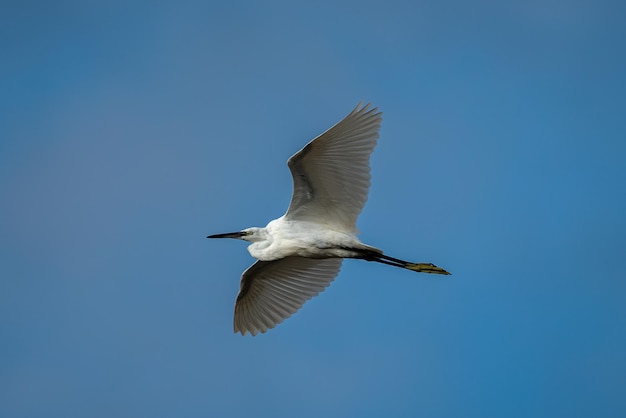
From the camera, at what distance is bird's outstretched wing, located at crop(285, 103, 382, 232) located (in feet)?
39.2

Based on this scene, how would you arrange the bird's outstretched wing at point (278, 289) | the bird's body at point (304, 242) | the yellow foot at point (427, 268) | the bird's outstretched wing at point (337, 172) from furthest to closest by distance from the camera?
the bird's outstretched wing at point (278, 289), the yellow foot at point (427, 268), the bird's body at point (304, 242), the bird's outstretched wing at point (337, 172)

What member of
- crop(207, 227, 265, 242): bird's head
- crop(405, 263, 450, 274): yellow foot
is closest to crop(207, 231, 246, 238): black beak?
crop(207, 227, 265, 242): bird's head

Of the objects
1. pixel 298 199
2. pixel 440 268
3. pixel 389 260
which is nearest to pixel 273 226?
pixel 298 199

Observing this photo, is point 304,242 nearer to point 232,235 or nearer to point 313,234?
point 313,234

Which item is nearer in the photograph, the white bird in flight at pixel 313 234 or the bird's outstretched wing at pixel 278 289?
the white bird in flight at pixel 313 234

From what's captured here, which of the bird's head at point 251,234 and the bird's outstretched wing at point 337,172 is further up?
the bird's outstretched wing at point 337,172

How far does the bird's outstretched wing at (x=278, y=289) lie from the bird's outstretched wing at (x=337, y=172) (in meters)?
1.36

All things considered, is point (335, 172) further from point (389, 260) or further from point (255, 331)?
point (255, 331)

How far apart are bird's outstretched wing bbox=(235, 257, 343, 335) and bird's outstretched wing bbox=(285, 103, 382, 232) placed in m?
1.36

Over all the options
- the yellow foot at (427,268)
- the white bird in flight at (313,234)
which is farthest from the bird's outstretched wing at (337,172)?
the yellow foot at (427,268)

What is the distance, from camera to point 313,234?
12.6m

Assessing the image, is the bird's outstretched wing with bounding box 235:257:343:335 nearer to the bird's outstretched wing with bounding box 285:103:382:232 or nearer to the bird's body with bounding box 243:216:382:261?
the bird's body with bounding box 243:216:382:261

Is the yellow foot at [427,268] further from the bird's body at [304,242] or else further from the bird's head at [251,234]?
the bird's head at [251,234]

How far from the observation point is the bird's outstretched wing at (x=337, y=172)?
39.2ft
